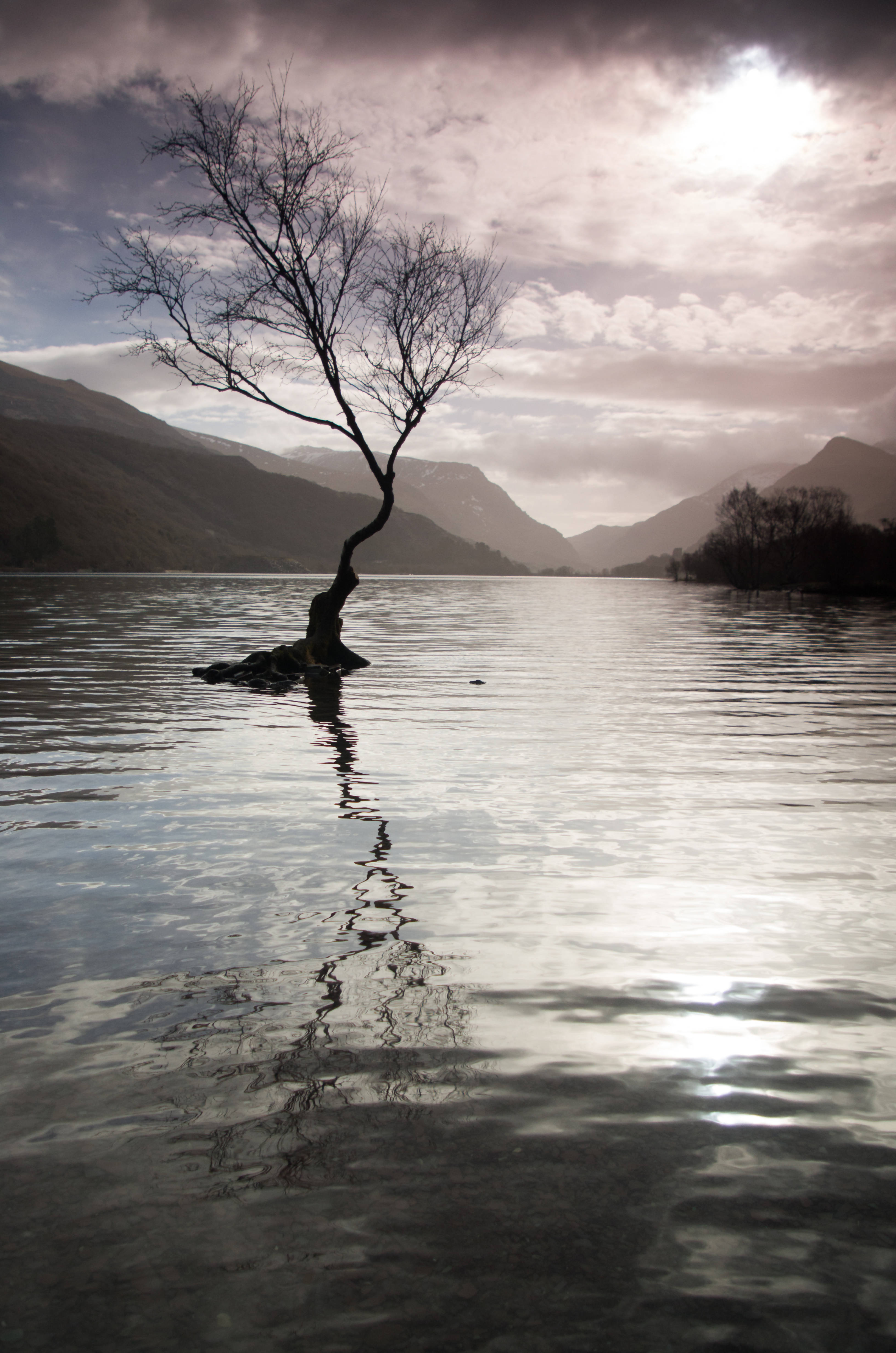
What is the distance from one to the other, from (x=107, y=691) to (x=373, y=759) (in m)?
8.61

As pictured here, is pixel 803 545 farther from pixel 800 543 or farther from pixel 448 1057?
pixel 448 1057

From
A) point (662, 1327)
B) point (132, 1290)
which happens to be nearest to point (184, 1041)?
point (132, 1290)

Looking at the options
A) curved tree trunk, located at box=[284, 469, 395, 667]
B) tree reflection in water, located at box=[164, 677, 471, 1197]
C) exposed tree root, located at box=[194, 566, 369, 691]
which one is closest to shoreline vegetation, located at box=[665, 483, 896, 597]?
curved tree trunk, located at box=[284, 469, 395, 667]

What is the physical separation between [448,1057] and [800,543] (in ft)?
403

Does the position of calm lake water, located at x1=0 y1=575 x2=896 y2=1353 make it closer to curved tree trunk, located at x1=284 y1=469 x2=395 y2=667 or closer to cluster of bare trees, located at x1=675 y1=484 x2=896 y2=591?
curved tree trunk, located at x1=284 y1=469 x2=395 y2=667

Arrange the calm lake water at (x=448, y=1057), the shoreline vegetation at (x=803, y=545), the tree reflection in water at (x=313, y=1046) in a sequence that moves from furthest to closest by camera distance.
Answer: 1. the shoreline vegetation at (x=803, y=545)
2. the tree reflection in water at (x=313, y=1046)
3. the calm lake water at (x=448, y=1057)

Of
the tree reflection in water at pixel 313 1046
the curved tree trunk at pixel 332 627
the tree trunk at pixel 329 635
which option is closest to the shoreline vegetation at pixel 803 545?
the curved tree trunk at pixel 332 627

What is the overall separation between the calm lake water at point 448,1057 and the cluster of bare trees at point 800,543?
108827 mm

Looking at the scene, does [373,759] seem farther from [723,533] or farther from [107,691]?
[723,533]

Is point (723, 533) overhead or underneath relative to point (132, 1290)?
overhead

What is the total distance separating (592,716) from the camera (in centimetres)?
1507

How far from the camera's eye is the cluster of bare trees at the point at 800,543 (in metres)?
108

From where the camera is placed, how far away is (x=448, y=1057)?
385 cm

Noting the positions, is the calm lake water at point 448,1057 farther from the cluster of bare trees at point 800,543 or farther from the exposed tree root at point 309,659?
the cluster of bare trees at point 800,543
